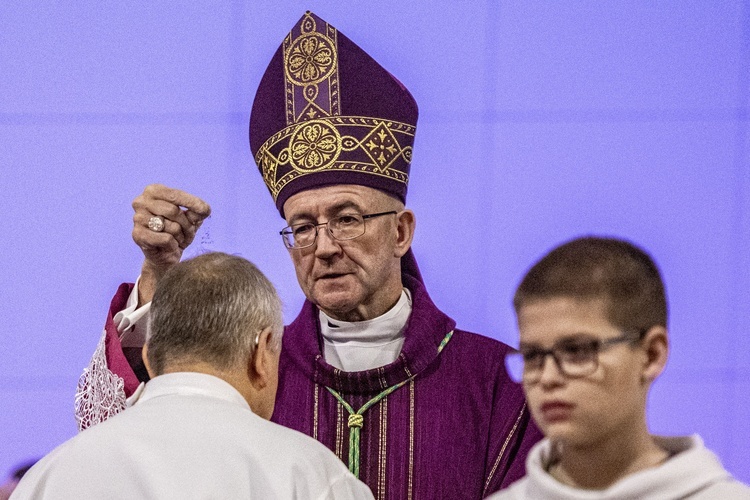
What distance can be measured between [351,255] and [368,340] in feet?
1.00

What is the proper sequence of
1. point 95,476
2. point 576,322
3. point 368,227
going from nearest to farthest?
point 576,322, point 95,476, point 368,227

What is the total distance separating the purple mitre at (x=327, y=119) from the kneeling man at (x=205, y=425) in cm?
86

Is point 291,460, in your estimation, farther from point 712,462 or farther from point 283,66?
point 283,66

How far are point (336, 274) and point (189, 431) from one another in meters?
1.06

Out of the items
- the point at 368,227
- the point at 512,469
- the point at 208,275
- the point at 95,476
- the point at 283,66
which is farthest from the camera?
the point at 283,66

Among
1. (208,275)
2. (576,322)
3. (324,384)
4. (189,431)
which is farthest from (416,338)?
(576,322)

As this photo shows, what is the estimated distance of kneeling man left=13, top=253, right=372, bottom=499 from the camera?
2.54 metres

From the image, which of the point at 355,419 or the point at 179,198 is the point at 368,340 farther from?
the point at 179,198

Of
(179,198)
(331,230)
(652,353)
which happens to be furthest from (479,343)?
(652,353)

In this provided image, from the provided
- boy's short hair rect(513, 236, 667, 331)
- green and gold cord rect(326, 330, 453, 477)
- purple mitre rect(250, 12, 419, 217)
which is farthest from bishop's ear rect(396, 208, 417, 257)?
boy's short hair rect(513, 236, 667, 331)

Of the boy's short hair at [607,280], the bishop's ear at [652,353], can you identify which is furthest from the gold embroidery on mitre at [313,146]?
the bishop's ear at [652,353]

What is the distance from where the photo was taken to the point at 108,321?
12.3 ft

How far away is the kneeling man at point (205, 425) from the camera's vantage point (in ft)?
8.34

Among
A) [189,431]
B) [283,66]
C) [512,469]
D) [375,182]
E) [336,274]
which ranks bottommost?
[512,469]
